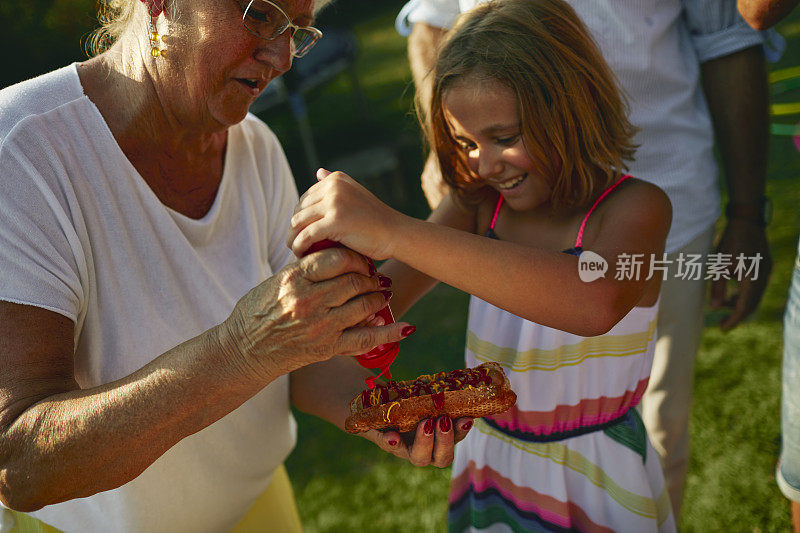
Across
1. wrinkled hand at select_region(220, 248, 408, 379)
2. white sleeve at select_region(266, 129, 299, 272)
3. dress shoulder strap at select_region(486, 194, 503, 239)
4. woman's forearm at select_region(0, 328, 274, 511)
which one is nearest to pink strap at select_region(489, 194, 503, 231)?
dress shoulder strap at select_region(486, 194, 503, 239)

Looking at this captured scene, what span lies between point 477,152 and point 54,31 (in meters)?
4.63

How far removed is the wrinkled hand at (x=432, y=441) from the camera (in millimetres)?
1576

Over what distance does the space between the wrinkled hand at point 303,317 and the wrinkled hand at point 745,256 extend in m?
1.61

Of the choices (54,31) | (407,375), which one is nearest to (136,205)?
(407,375)

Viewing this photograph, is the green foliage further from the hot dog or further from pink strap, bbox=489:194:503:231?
the hot dog

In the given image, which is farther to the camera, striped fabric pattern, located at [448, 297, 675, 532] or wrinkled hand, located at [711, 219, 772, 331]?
wrinkled hand, located at [711, 219, 772, 331]

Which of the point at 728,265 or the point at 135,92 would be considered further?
the point at 728,265

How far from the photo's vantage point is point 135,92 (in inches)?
63.6

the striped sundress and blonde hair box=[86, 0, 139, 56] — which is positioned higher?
blonde hair box=[86, 0, 139, 56]

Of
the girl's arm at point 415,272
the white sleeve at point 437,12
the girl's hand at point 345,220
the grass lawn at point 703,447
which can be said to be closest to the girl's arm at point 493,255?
the girl's hand at point 345,220

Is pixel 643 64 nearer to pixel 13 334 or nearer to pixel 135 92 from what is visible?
pixel 135 92

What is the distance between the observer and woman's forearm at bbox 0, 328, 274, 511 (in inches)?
51.2

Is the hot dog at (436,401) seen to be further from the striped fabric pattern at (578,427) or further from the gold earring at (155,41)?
the gold earring at (155,41)

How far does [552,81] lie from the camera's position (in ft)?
5.39
